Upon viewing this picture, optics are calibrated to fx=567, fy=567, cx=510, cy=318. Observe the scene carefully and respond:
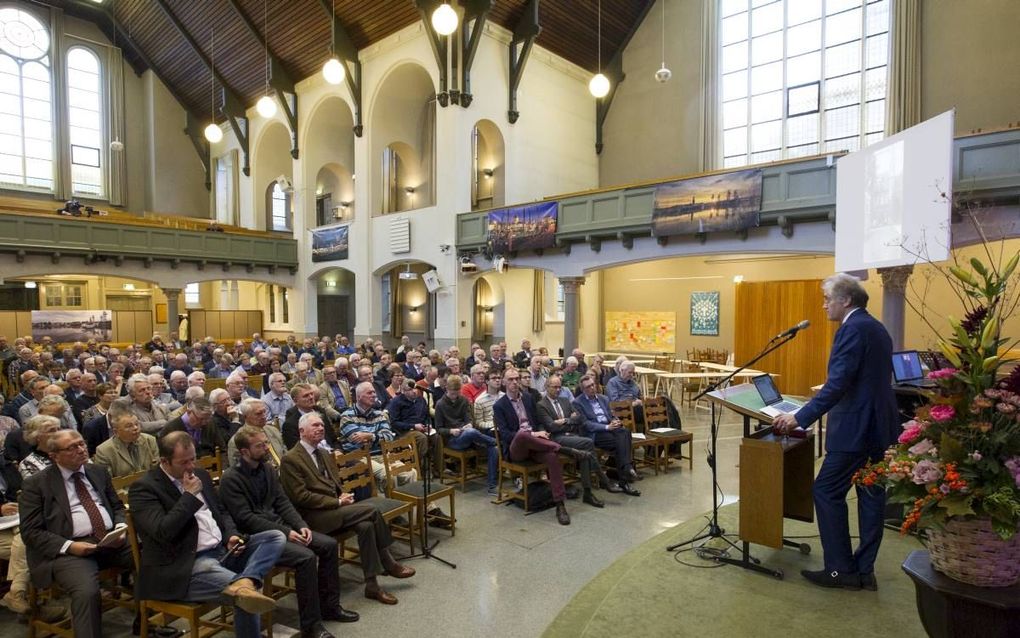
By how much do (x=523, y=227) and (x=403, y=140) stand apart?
590cm

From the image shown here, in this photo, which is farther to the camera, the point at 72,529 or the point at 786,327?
the point at 786,327

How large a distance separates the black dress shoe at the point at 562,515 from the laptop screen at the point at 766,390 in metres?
2.05

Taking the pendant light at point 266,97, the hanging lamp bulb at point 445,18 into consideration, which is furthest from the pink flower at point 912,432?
the pendant light at point 266,97

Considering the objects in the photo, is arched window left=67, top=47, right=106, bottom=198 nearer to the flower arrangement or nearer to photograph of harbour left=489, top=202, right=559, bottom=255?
photograph of harbour left=489, top=202, right=559, bottom=255

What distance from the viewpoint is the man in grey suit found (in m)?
5.23

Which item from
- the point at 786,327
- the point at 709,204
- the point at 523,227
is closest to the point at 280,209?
the point at 523,227

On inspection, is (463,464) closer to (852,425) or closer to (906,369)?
(852,425)

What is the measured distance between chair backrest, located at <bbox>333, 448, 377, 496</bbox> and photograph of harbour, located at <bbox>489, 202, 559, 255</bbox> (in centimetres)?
899

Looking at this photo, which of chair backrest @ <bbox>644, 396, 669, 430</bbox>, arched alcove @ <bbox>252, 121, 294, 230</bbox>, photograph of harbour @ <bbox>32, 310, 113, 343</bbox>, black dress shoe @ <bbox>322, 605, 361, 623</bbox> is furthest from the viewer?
arched alcove @ <bbox>252, 121, 294, 230</bbox>

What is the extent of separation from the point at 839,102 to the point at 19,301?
22.8 meters

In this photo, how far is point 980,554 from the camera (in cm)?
189

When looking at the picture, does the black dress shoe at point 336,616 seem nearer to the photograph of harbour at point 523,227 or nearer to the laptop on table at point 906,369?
the laptop on table at point 906,369

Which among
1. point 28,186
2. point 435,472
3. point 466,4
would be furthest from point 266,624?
point 28,186

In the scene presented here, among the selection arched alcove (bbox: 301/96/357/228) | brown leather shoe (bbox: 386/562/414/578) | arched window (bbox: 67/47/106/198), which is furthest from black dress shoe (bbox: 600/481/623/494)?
arched window (bbox: 67/47/106/198)
